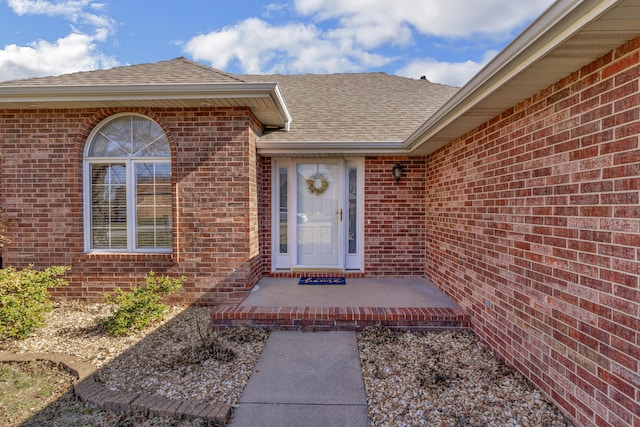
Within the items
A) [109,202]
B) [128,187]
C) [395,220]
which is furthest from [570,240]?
[109,202]

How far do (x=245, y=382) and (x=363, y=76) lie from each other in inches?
313

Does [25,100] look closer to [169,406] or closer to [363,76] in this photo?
[169,406]

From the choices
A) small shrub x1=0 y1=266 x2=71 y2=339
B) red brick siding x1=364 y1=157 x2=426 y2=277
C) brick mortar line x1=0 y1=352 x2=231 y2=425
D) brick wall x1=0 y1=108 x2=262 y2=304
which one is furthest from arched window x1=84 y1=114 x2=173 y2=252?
red brick siding x1=364 y1=157 x2=426 y2=277

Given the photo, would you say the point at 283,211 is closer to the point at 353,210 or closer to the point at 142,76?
the point at 353,210

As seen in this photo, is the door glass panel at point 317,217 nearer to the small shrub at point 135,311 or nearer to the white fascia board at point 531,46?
the small shrub at point 135,311

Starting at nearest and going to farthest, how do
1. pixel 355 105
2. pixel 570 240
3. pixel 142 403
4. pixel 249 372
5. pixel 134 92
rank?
pixel 570 240 → pixel 142 403 → pixel 249 372 → pixel 134 92 → pixel 355 105

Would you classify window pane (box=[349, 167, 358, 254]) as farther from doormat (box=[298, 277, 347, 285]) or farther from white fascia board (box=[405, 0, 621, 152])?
white fascia board (box=[405, 0, 621, 152])

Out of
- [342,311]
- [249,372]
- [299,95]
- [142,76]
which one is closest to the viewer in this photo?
[249,372]

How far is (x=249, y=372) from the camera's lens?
3.09 m

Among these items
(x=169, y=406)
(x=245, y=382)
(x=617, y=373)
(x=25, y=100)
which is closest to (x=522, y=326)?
(x=617, y=373)

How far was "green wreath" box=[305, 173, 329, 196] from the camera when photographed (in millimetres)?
6094

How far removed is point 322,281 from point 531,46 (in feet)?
14.7

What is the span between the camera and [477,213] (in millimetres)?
3939

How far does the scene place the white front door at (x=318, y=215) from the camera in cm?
610
